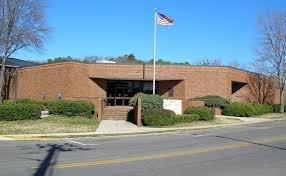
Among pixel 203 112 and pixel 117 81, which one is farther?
pixel 117 81

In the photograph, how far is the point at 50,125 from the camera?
89.7ft

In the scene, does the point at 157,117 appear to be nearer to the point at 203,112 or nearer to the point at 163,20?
the point at 203,112

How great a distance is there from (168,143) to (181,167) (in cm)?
703

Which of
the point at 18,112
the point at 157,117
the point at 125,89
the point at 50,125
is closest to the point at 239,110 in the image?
the point at 125,89

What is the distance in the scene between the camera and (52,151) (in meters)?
17.0

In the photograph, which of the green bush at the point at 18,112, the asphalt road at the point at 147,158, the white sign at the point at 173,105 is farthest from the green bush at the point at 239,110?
the asphalt road at the point at 147,158

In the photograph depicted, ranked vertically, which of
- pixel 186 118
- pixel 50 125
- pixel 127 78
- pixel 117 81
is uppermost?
pixel 127 78

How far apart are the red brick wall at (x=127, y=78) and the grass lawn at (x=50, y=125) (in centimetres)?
1296

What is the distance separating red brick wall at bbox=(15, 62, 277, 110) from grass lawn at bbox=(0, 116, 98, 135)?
13.0 meters

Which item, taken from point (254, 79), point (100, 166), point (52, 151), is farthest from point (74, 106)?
point (254, 79)

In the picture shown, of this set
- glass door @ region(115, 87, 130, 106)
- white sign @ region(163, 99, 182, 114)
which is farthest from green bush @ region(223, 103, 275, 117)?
glass door @ region(115, 87, 130, 106)

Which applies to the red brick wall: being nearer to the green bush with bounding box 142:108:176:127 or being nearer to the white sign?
the white sign

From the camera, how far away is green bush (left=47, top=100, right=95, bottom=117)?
3216 centimetres

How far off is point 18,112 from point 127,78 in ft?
57.3
